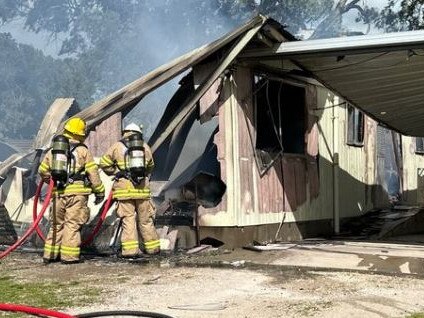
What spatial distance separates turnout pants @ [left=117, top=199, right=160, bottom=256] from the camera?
24.1 ft

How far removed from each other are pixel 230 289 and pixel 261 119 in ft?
14.8

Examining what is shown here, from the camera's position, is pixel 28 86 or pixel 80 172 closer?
pixel 80 172

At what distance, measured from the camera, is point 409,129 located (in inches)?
497

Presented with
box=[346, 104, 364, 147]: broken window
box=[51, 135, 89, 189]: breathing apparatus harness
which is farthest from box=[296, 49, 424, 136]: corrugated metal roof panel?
box=[51, 135, 89, 189]: breathing apparatus harness

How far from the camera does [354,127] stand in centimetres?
1288

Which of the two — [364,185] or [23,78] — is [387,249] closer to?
[364,185]

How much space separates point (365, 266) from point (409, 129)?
6.35 metres

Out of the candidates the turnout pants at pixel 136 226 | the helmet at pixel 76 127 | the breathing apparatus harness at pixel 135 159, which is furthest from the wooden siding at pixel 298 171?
the helmet at pixel 76 127

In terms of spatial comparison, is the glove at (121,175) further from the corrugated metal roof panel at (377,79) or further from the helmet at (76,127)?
the corrugated metal roof panel at (377,79)

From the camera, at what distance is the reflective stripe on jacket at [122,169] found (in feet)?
24.4

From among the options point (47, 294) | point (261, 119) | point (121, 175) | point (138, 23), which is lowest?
point (47, 294)

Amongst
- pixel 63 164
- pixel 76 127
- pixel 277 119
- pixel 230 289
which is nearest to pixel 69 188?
pixel 63 164

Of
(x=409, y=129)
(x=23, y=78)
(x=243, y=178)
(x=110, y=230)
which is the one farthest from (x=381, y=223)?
(x=23, y=78)

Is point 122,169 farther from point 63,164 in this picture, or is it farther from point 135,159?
point 63,164
